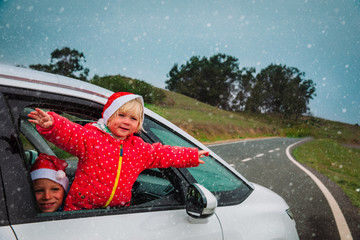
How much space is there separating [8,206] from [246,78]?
3984 inches

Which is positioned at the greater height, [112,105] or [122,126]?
[112,105]

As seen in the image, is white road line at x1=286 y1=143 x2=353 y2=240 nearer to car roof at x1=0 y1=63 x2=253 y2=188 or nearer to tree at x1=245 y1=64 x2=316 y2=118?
car roof at x1=0 y1=63 x2=253 y2=188

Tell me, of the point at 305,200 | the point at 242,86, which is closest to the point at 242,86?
the point at 242,86

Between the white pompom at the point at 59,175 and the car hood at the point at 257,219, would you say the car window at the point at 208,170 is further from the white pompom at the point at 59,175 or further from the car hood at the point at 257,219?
the white pompom at the point at 59,175

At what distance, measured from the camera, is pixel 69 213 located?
129cm

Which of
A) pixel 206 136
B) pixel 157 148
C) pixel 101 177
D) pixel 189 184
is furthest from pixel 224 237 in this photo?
pixel 206 136

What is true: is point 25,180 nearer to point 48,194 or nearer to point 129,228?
point 48,194

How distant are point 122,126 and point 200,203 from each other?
25.3 inches

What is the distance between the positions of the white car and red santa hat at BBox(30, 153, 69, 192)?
0.38 feet

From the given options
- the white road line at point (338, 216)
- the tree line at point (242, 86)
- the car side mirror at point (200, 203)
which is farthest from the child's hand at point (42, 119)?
the tree line at point (242, 86)

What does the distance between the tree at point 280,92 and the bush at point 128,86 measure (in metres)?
55.9

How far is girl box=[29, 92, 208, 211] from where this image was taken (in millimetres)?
1434

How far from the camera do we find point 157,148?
1.69 metres

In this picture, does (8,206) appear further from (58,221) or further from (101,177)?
(101,177)
